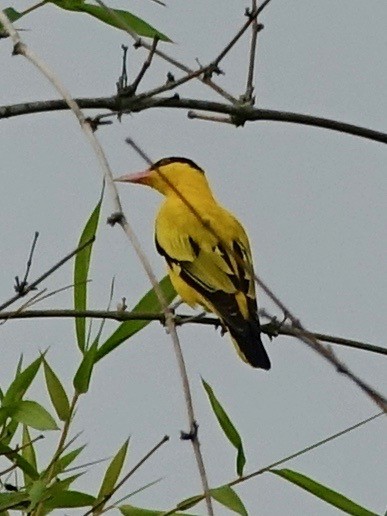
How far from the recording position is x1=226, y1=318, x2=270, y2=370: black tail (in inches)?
145

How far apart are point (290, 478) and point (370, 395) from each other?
4.72 ft

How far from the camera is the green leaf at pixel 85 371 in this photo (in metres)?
2.71

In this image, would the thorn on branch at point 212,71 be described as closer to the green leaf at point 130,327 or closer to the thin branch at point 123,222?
the thin branch at point 123,222

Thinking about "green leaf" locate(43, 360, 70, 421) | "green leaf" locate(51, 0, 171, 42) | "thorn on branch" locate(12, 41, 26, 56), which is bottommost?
"green leaf" locate(43, 360, 70, 421)

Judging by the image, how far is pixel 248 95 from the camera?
242 centimetres

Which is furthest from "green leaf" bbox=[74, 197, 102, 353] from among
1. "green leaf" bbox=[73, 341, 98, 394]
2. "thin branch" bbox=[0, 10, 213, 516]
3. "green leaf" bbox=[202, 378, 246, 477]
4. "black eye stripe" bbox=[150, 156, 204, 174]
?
"black eye stripe" bbox=[150, 156, 204, 174]

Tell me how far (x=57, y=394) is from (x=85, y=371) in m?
0.08

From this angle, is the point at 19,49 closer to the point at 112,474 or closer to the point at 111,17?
the point at 111,17

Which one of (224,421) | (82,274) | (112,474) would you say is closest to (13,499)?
(112,474)

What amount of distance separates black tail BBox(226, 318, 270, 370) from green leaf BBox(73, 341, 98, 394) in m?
0.92

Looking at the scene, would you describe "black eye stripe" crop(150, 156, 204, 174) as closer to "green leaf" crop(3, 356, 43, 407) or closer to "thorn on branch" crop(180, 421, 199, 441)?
"green leaf" crop(3, 356, 43, 407)

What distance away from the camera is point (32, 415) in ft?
8.52

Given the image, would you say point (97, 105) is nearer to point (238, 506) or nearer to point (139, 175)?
point (238, 506)

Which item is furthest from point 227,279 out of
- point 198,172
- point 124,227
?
point 124,227
